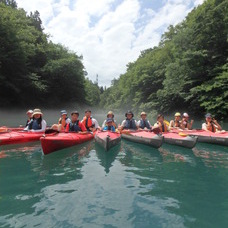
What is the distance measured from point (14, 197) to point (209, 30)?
21.3 metres

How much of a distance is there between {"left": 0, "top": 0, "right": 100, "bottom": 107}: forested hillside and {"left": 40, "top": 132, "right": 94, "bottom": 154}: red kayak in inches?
686

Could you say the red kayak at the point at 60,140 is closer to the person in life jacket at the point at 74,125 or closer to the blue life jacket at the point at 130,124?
the person in life jacket at the point at 74,125

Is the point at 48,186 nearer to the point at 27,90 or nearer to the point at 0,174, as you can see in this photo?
the point at 0,174

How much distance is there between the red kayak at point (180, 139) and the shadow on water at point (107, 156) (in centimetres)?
200

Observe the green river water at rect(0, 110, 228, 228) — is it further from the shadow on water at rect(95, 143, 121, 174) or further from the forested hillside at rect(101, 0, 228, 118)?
the forested hillside at rect(101, 0, 228, 118)

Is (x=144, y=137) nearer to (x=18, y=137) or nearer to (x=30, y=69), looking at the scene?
(x=18, y=137)

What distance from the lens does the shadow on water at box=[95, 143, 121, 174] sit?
21.0 ft

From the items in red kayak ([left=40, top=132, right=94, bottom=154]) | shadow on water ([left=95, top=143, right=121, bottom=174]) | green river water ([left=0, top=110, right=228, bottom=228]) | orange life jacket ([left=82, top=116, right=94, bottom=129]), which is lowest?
green river water ([left=0, top=110, right=228, bottom=228])

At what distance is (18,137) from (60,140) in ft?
6.22

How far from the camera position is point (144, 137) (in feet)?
29.2

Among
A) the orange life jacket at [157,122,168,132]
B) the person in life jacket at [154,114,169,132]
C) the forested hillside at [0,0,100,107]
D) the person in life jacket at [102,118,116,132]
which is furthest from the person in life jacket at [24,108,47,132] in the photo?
the forested hillside at [0,0,100,107]

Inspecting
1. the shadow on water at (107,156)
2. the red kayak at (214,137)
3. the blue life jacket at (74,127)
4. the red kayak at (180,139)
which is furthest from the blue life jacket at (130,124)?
the red kayak at (214,137)

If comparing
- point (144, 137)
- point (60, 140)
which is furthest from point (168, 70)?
point (60, 140)

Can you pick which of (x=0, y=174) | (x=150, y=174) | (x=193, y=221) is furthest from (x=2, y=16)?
(x=193, y=221)
